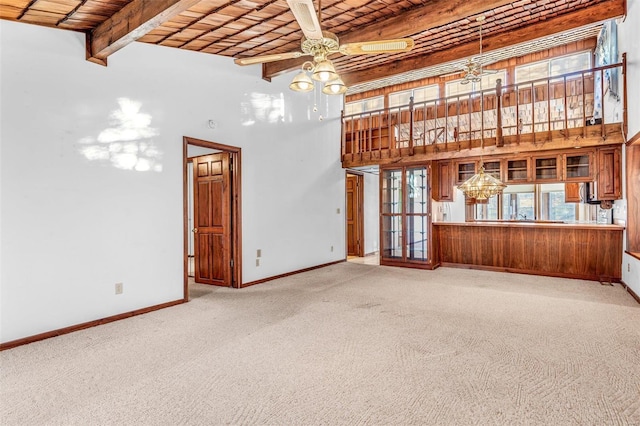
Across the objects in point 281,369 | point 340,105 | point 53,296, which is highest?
point 340,105

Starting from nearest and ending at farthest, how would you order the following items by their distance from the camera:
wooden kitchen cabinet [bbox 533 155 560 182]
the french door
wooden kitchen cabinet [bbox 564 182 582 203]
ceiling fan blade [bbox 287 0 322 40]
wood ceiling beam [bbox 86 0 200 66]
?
1. ceiling fan blade [bbox 287 0 322 40]
2. wood ceiling beam [bbox 86 0 200 66]
3. wooden kitchen cabinet [bbox 533 155 560 182]
4. the french door
5. wooden kitchen cabinet [bbox 564 182 582 203]

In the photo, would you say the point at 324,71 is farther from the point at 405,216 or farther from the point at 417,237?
the point at 417,237

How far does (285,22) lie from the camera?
4105 mm

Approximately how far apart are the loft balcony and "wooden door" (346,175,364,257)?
0.82m

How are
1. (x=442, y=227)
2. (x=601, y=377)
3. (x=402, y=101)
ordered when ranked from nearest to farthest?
(x=601, y=377) < (x=442, y=227) < (x=402, y=101)

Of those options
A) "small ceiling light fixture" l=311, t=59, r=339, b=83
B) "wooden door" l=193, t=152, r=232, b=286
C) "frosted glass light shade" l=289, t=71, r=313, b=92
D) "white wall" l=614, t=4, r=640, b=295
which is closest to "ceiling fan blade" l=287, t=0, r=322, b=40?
"small ceiling light fixture" l=311, t=59, r=339, b=83

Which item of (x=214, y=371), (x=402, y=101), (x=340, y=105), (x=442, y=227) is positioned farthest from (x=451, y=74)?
(x=214, y=371)

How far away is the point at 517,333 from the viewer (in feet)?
10.7

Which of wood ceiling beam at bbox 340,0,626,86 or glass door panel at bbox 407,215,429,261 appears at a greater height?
wood ceiling beam at bbox 340,0,626,86

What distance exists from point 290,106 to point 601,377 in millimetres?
5240

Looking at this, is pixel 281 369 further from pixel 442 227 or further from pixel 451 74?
pixel 451 74

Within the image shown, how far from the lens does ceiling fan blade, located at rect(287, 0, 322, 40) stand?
2189mm

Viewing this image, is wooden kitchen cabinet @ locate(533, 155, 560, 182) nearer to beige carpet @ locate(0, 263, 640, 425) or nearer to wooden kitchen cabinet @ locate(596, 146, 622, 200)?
wooden kitchen cabinet @ locate(596, 146, 622, 200)

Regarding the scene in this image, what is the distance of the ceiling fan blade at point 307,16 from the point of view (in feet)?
7.18
